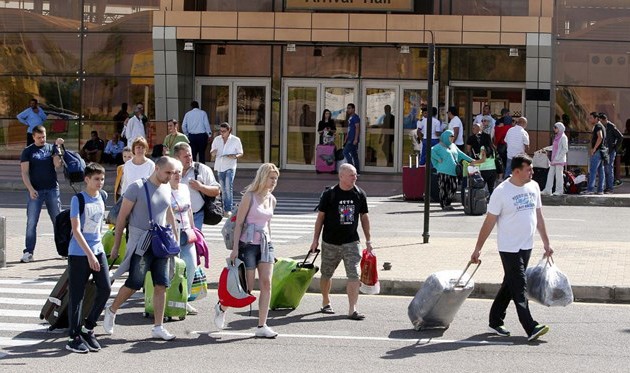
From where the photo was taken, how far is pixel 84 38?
34.8 meters

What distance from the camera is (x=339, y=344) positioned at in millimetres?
11266

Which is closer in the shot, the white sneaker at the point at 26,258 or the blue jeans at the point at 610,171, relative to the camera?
the white sneaker at the point at 26,258

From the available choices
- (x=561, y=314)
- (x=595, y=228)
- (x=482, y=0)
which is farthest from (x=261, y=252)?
(x=482, y=0)

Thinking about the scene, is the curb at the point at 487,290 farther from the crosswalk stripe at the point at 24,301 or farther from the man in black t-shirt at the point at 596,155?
the man in black t-shirt at the point at 596,155

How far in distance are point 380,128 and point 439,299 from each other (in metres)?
22.3

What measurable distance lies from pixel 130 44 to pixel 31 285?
20.6 metres

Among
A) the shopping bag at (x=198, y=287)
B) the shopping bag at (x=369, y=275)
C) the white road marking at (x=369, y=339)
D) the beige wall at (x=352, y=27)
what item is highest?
the beige wall at (x=352, y=27)

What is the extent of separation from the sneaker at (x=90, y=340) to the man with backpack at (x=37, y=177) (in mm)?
5478

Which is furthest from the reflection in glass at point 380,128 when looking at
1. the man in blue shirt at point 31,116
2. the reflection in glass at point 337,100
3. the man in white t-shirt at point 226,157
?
the man in white t-shirt at point 226,157

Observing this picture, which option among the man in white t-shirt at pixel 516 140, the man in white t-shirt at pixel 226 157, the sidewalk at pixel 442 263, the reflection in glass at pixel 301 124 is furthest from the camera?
the reflection in glass at pixel 301 124

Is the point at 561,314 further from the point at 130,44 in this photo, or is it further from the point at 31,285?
the point at 130,44

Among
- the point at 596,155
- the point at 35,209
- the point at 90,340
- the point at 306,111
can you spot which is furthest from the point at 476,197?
the point at 90,340

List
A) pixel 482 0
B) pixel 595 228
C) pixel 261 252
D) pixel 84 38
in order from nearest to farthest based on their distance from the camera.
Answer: pixel 261 252
pixel 595 228
pixel 482 0
pixel 84 38

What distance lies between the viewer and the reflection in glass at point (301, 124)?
3425cm
